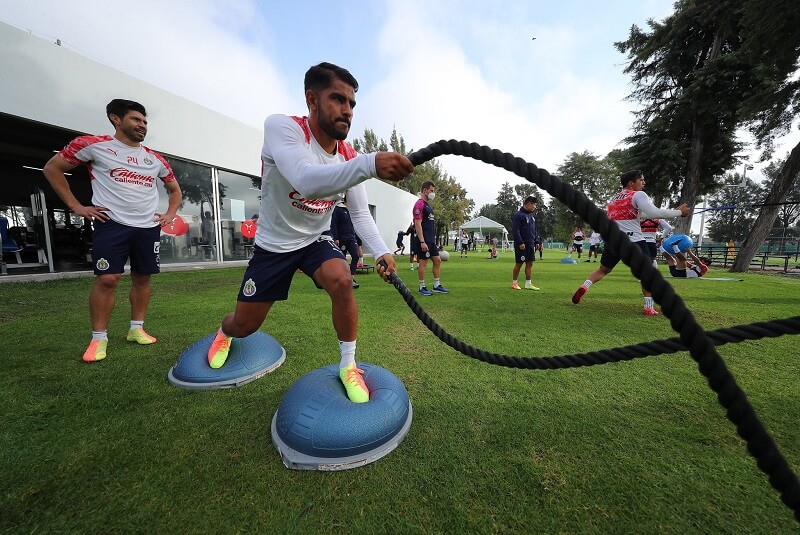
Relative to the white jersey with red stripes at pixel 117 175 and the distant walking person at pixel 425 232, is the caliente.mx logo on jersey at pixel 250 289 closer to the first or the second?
the white jersey with red stripes at pixel 117 175

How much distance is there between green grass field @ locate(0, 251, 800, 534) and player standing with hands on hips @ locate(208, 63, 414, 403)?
492mm

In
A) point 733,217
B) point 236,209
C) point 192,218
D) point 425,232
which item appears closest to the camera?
point 425,232

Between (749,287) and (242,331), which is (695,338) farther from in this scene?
(749,287)

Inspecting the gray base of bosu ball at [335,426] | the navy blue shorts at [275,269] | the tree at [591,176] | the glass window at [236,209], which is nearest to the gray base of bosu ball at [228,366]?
the navy blue shorts at [275,269]

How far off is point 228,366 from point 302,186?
5.71 feet

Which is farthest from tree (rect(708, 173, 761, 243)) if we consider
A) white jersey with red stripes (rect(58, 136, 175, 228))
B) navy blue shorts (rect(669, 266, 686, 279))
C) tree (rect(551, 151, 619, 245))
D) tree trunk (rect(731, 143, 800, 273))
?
white jersey with red stripes (rect(58, 136, 175, 228))

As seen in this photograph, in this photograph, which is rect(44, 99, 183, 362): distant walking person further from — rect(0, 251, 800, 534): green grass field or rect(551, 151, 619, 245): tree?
rect(551, 151, 619, 245): tree

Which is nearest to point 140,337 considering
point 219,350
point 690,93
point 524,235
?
point 219,350

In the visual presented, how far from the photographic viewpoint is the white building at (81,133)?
21.3ft

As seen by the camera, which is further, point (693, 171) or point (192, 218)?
point (693, 171)

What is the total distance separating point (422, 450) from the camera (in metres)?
1.65

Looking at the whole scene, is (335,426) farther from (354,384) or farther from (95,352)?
(95,352)

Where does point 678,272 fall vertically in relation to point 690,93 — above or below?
below

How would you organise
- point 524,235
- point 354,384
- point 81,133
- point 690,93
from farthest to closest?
point 690,93
point 81,133
point 524,235
point 354,384
